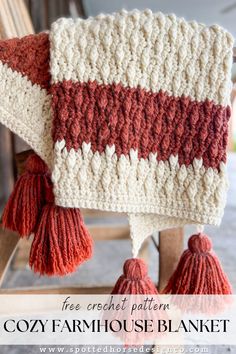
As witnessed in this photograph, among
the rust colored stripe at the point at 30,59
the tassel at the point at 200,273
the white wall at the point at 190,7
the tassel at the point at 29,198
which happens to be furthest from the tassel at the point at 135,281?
the white wall at the point at 190,7

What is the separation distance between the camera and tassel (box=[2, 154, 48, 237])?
2.06 feet

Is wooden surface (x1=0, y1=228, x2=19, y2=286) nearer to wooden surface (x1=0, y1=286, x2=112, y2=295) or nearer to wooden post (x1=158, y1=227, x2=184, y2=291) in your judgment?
wooden surface (x1=0, y1=286, x2=112, y2=295)

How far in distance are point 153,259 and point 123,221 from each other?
13.1 inches

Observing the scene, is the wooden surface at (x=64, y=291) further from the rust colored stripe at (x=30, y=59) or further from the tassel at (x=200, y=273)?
the rust colored stripe at (x=30, y=59)

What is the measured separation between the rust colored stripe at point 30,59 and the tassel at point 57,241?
0.17 m

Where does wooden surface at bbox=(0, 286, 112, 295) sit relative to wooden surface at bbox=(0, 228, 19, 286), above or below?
below

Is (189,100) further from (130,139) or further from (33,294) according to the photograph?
(33,294)

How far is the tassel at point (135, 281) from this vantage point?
2.02ft

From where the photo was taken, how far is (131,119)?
0.57m

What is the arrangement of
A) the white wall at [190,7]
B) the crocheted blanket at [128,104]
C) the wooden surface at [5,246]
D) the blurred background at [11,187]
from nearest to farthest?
1. the crocheted blanket at [128,104]
2. the wooden surface at [5,246]
3. the blurred background at [11,187]
4. the white wall at [190,7]

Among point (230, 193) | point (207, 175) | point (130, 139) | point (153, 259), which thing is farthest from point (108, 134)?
point (230, 193)

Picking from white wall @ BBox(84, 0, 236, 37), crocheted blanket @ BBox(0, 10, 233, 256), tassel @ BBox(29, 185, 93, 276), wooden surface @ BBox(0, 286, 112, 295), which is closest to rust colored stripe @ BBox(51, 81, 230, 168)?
crocheted blanket @ BBox(0, 10, 233, 256)

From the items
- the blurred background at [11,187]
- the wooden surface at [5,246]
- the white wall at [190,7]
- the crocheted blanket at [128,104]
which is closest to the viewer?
the crocheted blanket at [128,104]

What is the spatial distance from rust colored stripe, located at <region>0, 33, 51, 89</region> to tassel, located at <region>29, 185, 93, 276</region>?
17cm
